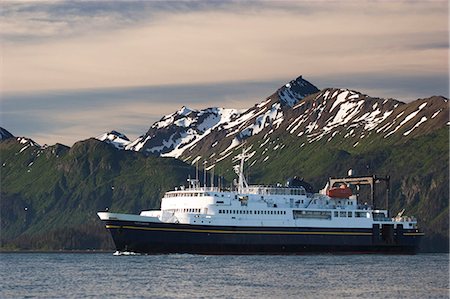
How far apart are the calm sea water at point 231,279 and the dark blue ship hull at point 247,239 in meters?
7.48

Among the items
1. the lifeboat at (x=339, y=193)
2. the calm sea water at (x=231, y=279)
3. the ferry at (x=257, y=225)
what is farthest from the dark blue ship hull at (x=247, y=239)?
the calm sea water at (x=231, y=279)

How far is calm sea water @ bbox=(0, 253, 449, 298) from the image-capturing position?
70188 mm

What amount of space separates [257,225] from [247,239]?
2386mm

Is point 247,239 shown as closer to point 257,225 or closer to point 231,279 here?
point 257,225

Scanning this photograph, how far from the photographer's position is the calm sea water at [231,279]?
230 ft

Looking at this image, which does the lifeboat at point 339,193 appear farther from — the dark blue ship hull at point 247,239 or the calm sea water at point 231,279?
the calm sea water at point 231,279

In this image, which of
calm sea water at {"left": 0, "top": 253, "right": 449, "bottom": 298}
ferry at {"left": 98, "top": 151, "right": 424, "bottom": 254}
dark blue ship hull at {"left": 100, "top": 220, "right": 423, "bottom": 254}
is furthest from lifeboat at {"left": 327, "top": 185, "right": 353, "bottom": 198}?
calm sea water at {"left": 0, "top": 253, "right": 449, "bottom": 298}

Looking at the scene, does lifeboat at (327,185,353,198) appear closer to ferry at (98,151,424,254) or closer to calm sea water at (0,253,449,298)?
ferry at (98,151,424,254)

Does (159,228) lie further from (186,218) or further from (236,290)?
(236,290)

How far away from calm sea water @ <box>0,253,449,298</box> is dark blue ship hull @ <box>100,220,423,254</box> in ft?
24.5

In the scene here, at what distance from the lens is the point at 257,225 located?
126938mm

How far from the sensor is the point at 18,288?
76312 millimetres

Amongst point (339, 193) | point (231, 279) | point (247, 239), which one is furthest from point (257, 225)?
point (231, 279)

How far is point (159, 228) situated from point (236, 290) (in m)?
51.0
